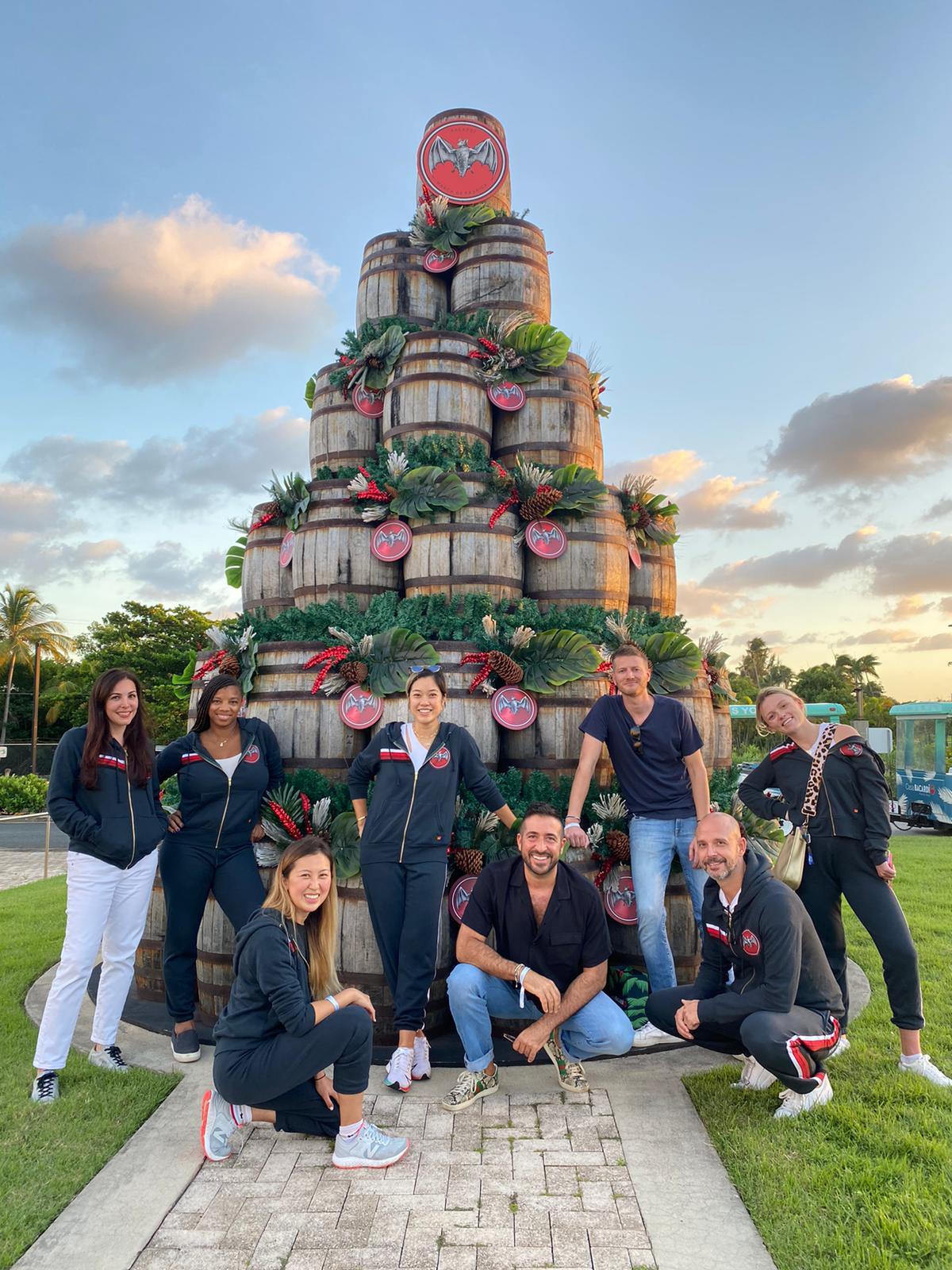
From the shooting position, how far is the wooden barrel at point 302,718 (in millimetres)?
5379

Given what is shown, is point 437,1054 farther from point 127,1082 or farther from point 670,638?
point 670,638

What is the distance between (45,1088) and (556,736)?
11.0 feet

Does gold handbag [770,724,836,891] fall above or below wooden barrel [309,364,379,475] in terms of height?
below

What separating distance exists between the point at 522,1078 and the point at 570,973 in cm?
62

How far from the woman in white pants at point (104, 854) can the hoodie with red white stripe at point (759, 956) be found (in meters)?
2.79

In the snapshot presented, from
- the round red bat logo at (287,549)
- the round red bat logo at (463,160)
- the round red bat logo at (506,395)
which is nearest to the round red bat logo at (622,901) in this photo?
the round red bat logo at (287,549)

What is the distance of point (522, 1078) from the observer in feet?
13.4

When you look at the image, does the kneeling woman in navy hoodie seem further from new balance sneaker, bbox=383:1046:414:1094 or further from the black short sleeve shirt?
the black short sleeve shirt

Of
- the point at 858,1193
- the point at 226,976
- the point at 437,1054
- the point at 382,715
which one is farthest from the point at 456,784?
the point at 858,1193

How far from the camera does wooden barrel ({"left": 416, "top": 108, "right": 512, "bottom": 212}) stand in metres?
8.06

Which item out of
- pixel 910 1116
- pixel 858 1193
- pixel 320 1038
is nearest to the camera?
pixel 858 1193

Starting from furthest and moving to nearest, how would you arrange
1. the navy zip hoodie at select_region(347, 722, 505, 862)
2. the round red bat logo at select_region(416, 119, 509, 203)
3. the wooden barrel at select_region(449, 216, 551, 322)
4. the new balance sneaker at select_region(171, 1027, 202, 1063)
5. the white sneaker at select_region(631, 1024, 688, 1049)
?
the round red bat logo at select_region(416, 119, 509, 203) < the wooden barrel at select_region(449, 216, 551, 322) < the white sneaker at select_region(631, 1024, 688, 1049) < the new balance sneaker at select_region(171, 1027, 202, 1063) < the navy zip hoodie at select_region(347, 722, 505, 862)

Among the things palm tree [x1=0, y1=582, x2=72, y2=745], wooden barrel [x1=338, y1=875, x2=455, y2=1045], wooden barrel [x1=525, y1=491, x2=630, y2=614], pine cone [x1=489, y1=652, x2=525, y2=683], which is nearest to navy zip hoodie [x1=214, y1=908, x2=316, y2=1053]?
wooden barrel [x1=338, y1=875, x2=455, y2=1045]

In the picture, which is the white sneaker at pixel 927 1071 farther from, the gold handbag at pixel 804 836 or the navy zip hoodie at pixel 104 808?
the navy zip hoodie at pixel 104 808
